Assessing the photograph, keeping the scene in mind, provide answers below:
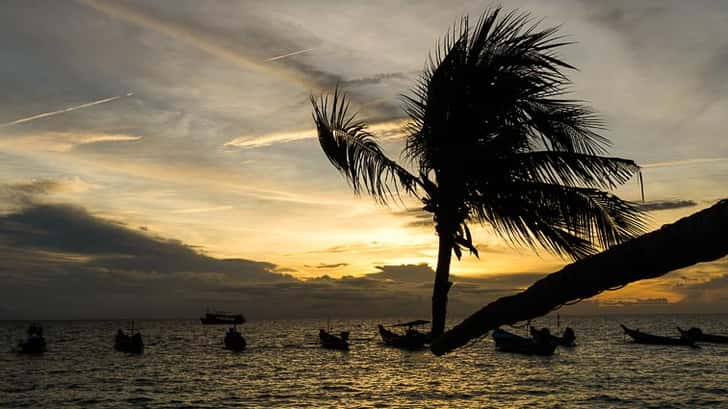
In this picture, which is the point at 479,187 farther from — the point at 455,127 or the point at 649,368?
the point at 649,368

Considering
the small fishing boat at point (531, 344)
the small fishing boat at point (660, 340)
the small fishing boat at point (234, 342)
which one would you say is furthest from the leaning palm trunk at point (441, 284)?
the small fishing boat at point (234, 342)

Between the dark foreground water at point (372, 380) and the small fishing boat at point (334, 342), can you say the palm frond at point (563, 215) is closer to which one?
the dark foreground water at point (372, 380)

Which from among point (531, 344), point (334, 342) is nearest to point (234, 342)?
point (334, 342)

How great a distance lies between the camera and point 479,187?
13.9ft

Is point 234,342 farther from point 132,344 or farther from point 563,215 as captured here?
point 563,215

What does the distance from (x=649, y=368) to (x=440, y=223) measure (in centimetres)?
6256

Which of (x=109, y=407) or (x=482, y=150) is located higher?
(x=482, y=150)

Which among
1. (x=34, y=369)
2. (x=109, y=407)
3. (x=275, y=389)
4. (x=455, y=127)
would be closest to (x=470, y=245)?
(x=455, y=127)

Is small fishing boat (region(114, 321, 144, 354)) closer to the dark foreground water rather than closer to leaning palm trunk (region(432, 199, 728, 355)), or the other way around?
the dark foreground water

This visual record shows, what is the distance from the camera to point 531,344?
6875 centimetres

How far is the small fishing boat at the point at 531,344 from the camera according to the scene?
68.2 m

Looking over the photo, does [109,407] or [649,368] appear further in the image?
[649,368]

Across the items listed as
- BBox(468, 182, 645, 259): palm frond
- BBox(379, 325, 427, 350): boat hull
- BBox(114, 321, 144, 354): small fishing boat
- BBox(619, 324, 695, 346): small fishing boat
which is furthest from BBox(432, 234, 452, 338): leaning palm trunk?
BBox(114, 321, 144, 354): small fishing boat

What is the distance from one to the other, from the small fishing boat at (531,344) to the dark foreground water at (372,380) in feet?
3.25
